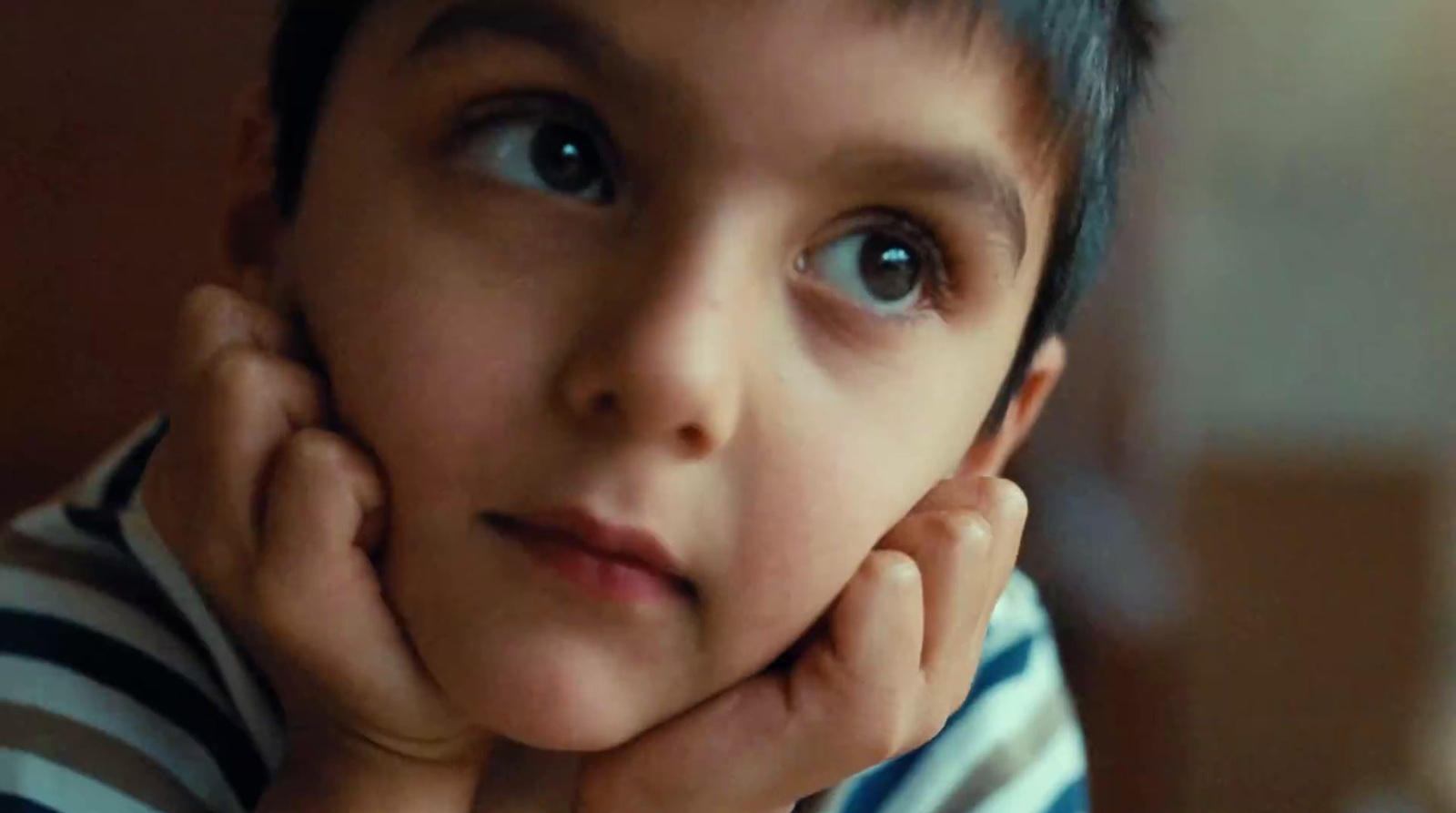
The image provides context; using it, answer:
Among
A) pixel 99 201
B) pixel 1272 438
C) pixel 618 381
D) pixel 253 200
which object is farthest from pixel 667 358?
pixel 1272 438

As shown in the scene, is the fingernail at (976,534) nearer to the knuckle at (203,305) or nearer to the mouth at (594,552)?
the mouth at (594,552)

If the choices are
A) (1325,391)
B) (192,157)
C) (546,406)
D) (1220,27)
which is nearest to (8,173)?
(192,157)

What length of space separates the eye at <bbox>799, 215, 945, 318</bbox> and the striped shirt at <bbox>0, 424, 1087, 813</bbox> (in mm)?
243

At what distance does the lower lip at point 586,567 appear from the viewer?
38 centimetres

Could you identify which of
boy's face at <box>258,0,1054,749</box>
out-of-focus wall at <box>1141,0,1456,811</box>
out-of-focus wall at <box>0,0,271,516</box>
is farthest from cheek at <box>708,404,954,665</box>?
out-of-focus wall at <box>1141,0,1456,811</box>

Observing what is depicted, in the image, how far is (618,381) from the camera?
364 mm

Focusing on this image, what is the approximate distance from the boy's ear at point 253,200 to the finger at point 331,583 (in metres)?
0.15

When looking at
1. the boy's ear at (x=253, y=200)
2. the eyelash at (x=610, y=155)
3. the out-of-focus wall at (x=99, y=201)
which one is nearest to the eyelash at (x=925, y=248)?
the eyelash at (x=610, y=155)

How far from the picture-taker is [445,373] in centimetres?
38

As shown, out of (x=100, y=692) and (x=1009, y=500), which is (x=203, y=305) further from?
(x=1009, y=500)

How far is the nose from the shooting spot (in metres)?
0.36

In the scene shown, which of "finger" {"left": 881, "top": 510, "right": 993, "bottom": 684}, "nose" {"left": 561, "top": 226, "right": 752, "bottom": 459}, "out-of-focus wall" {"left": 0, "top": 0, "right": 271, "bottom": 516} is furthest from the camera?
"out-of-focus wall" {"left": 0, "top": 0, "right": 271, "bottom": 516}

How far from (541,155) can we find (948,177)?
12 cm

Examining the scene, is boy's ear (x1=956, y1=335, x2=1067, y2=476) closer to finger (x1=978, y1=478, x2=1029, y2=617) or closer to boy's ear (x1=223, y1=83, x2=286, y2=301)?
finger (x1=978, y1=478, x2=1029, y2=617)
